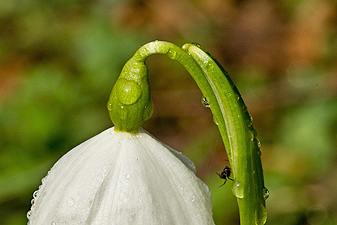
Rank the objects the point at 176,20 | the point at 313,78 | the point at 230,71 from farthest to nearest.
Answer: the point at 176,20
the point at 230,71
the point at 313,78

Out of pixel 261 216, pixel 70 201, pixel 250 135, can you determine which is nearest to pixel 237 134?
pixel 250 135

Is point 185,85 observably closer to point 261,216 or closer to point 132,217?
point 261,216

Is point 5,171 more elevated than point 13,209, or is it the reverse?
point 5,171

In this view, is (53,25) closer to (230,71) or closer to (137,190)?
(230,71)

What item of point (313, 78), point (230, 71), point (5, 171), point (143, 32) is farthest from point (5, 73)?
point (313, 78)

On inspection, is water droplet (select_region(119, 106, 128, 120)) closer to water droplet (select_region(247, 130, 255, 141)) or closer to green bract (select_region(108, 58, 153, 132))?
green bract (select_region(108, 58, 153, 132))

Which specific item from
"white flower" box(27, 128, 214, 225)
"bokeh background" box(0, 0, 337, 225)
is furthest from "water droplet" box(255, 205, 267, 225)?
"bokeh background" box(0, 0, 337, 225)
